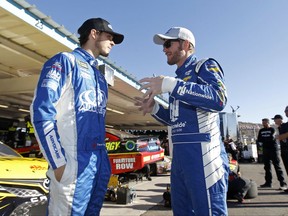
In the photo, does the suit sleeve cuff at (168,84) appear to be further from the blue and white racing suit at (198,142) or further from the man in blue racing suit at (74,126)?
the man in blue racing suit at (74,126)

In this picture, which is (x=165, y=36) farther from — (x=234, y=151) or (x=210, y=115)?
(x=234, y=151)

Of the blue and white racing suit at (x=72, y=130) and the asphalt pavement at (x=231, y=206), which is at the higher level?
the blue and white racing suit at (x=72, y=130)

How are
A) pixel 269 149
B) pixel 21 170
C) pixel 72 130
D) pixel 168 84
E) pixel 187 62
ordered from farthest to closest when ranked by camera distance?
1. pixel 269 149
2. pixel 21 170
3. pixel 187 62
4. pixel 168 84
5. pixel 72 130

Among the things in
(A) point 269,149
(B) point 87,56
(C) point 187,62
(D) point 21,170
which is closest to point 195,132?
(C) point 187,62

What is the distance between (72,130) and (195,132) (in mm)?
888

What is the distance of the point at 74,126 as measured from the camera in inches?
76.0

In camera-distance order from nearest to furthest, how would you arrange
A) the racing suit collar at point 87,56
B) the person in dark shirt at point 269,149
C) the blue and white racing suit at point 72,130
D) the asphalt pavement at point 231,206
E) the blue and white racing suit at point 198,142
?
the blue and white racing suit at point 72,130
the blue and white racing suit at point 198,142
the racing suit collar at point 87,56
the asphalt pavement at point 231,206
the person in dark shirt at point 269,149

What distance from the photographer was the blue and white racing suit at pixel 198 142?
1.98 metres

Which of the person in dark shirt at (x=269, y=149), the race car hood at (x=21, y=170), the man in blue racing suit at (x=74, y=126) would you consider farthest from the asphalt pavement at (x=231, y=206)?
the man in blue racing suit at (x=74, y=126)

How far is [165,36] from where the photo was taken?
2375 mm

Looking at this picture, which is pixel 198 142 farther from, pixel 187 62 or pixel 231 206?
pixel 231 206

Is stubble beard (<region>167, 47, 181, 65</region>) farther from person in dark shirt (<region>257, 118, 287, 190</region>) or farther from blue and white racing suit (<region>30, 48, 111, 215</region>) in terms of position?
person in dark shirt (<region>257, 118, 287, 190</region>)

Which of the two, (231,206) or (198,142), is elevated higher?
(198,142)

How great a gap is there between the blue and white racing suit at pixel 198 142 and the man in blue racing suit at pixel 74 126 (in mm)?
575
